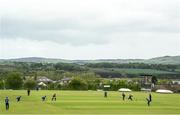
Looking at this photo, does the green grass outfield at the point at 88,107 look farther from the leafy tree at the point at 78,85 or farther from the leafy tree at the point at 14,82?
the leafy tree at the point at 14,82

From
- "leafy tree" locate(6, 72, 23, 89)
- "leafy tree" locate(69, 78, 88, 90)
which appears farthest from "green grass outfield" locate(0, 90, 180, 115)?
"leafy tree" locate(6, 72, 23, 89)

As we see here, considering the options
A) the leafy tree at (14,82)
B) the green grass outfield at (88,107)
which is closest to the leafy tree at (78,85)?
the leafy tree at (14,82)

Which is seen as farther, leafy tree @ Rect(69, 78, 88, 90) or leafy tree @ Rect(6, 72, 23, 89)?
leafy tree @ Rect(6, 72, 23, 89)

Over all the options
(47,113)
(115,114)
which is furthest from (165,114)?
(47,113)

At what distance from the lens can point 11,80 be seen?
14100 centimetres

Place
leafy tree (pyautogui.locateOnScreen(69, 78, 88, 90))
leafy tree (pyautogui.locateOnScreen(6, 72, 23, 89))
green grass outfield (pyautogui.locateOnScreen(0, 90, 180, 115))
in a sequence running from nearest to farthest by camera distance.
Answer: green grass outfield (pyautogui.locateOnScreen(0, 90, 180, 115)), leafy tree (pyautogui.locateOnScreen(69, 78, 88, 90)), leafy tree (pyautogui.locateOnScreen(6, 72, 23, 89))

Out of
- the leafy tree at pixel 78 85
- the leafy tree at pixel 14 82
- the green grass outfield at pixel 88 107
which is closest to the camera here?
the green grass outfield at pixel 88 107

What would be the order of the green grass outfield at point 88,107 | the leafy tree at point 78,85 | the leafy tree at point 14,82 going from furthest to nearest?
the leafy tree at point 14,82 → the leafy tree at point 78,85 → the green grass outfield at point 88,107

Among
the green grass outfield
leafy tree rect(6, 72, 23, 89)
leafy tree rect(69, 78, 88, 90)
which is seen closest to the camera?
the green grass outfield

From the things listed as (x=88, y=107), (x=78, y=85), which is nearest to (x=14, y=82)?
(x=78, y=85)

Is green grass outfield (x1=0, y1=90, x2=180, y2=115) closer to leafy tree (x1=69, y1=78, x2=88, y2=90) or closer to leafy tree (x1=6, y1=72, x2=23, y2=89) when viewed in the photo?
leafy tree (x1=69, y1=78, x2=88, y2=90)

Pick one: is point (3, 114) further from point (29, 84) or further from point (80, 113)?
A: point (29, 84)

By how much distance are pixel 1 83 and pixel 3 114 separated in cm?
9572

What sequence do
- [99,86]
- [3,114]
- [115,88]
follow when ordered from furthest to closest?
1. [99,86]
2. [115,88]
3. [3,114]
